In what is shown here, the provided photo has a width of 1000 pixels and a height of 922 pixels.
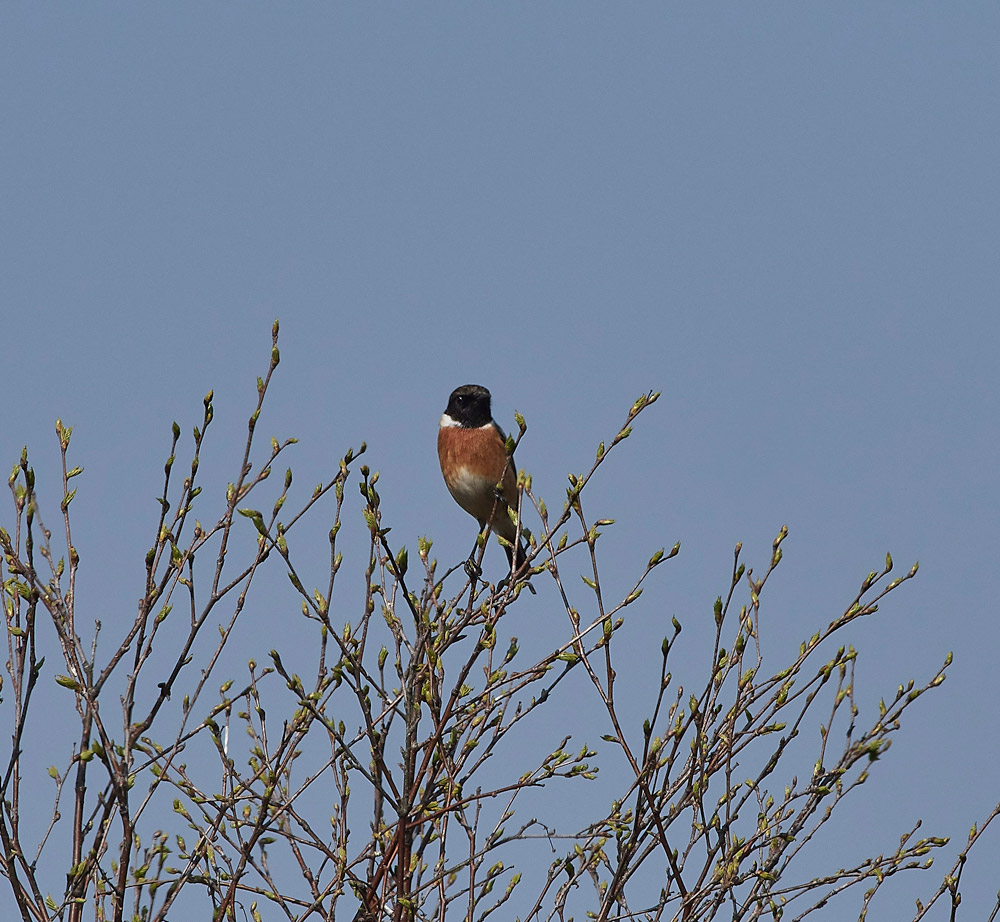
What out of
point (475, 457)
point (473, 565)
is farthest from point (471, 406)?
point (473, 565)

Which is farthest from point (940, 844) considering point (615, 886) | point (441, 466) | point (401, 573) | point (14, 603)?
point (441, 466)

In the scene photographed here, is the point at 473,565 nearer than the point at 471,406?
Yes

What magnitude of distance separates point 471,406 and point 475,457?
0.42m

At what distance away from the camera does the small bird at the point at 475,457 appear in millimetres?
7195

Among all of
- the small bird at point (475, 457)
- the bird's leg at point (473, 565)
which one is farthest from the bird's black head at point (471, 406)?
the bird's leg at point (473, 565)

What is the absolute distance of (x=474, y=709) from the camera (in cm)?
396

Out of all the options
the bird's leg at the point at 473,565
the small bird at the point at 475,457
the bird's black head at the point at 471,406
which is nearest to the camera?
the bird's leg at the point at 473,565

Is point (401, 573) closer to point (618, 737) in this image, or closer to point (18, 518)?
point (618, 737)

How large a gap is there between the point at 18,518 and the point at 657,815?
6.95 feet

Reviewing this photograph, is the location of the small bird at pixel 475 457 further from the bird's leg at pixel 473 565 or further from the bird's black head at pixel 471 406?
the bird's leg at pixel 473 565

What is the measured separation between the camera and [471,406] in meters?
7.51

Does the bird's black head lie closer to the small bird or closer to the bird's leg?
the small bird

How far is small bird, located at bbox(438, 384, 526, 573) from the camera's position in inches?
283

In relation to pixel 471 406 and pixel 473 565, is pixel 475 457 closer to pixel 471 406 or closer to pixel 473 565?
pixel 471 406
